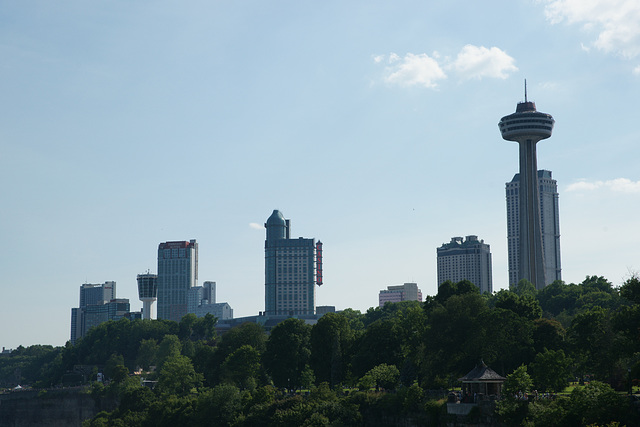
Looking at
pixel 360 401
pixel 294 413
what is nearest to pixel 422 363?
pixel 360 401

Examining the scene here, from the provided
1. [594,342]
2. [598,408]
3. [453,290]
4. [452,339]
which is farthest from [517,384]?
[453,290]

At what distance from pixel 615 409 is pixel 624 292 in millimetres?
23265

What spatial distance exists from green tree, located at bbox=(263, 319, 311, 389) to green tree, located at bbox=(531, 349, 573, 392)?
162 ft

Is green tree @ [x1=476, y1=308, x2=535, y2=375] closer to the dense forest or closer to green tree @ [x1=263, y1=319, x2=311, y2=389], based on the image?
the dense forest

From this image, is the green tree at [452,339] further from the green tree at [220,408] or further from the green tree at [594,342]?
the green tree at [220,408]

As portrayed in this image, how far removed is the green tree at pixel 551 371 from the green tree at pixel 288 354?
49466 millimetres

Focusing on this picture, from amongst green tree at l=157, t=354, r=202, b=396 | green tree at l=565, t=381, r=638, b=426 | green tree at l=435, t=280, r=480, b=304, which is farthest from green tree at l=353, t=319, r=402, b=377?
green tree at l=565, t=381, r=638, b=426

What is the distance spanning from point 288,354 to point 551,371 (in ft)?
177

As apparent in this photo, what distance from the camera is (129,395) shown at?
14625cm

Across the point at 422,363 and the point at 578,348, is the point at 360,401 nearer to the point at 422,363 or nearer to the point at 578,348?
the point at 422,363

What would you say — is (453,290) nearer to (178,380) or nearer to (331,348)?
(331,348)

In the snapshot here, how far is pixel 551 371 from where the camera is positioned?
84500 mm

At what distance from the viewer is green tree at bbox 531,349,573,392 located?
84062 mm

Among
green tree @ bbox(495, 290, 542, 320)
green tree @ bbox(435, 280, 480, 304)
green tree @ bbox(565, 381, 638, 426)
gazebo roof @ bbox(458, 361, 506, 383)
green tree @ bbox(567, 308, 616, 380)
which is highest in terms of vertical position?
green tree @ bbox(435, 280, 480, 304)
